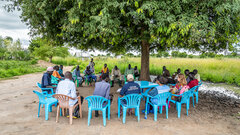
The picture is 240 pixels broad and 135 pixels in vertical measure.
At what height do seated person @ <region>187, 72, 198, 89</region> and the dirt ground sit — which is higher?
seated person @ <region>187, 72, 198, 89</region>

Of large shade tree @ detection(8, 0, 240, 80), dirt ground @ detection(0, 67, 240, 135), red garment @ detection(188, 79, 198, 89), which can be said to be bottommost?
dirt ground @ detection(0, 67, 240, 135)

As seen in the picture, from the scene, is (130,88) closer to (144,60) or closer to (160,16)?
(160,16)

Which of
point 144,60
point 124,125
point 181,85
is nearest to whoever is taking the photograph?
point 124,125

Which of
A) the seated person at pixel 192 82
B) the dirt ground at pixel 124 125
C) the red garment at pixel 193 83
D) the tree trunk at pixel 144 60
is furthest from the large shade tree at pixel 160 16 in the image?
the tree trunk at pixel 144 60

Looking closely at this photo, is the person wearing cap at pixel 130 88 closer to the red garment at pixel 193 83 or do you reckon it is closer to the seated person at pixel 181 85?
the seated person at pixel 181 85

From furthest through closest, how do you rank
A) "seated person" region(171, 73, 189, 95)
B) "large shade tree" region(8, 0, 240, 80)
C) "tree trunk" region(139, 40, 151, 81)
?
"tree trunk" region(139, 40, 151, 81) → "large shade tree" region(8, 0, 240, 80) → "seated person" region(171, 73, 189, 95)

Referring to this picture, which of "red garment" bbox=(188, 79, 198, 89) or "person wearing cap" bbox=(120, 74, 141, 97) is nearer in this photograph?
"person wearing cap" bbox=(120, 74, 141, 97)

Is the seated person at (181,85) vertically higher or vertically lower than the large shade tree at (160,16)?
lower

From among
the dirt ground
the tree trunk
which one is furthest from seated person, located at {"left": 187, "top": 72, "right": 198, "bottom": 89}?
the tree trunk

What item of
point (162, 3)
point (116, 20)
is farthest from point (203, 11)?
point (116, 20)

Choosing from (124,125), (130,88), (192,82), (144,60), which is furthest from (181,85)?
(144,60)

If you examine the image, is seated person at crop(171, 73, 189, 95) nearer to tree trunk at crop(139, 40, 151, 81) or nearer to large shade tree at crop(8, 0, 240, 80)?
large shade tree at crop(8, 0, 240, 80)

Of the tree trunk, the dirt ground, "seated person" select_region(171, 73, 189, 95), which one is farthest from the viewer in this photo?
the tree trunk

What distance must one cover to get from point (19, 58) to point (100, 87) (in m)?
34.0
